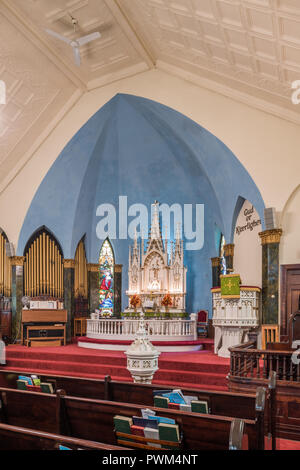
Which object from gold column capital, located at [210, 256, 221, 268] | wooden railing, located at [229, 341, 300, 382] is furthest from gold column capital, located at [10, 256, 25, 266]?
wooden railing, located at [229, 341, 300, 382]

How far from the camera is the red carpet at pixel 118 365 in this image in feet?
25.5

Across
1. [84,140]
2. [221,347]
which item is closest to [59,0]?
[84,140]

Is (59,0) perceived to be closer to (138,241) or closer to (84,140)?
(84,140)

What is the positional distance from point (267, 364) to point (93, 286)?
9.70 m

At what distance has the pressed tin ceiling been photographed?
23.9 ft

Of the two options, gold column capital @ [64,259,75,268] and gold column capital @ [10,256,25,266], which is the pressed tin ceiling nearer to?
gold column capital @ [10,256,25,266]

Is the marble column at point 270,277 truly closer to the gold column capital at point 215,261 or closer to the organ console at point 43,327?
the gold column capital at point 215,261

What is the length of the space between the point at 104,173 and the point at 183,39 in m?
6.67

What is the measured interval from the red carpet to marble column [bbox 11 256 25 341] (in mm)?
2493

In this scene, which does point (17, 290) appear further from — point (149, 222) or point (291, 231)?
point (291, 231)

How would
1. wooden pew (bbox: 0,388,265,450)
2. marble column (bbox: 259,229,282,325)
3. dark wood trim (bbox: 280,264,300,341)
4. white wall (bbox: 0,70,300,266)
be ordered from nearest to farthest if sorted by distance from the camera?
wooden pew (bbox: 0,388,265,450)
dark wood trim (bbox: 280,264,300,341)
marble column (bbox: 259,229,282,325)
white wall (bbox: 0,70,300,266)

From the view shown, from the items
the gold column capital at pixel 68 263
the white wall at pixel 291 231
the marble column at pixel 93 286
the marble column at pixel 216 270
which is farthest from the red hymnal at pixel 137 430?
the marble column at pixel 93 286

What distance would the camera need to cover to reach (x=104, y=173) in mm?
14883

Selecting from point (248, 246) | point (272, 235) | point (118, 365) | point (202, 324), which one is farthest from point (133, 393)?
point (202, 324)
